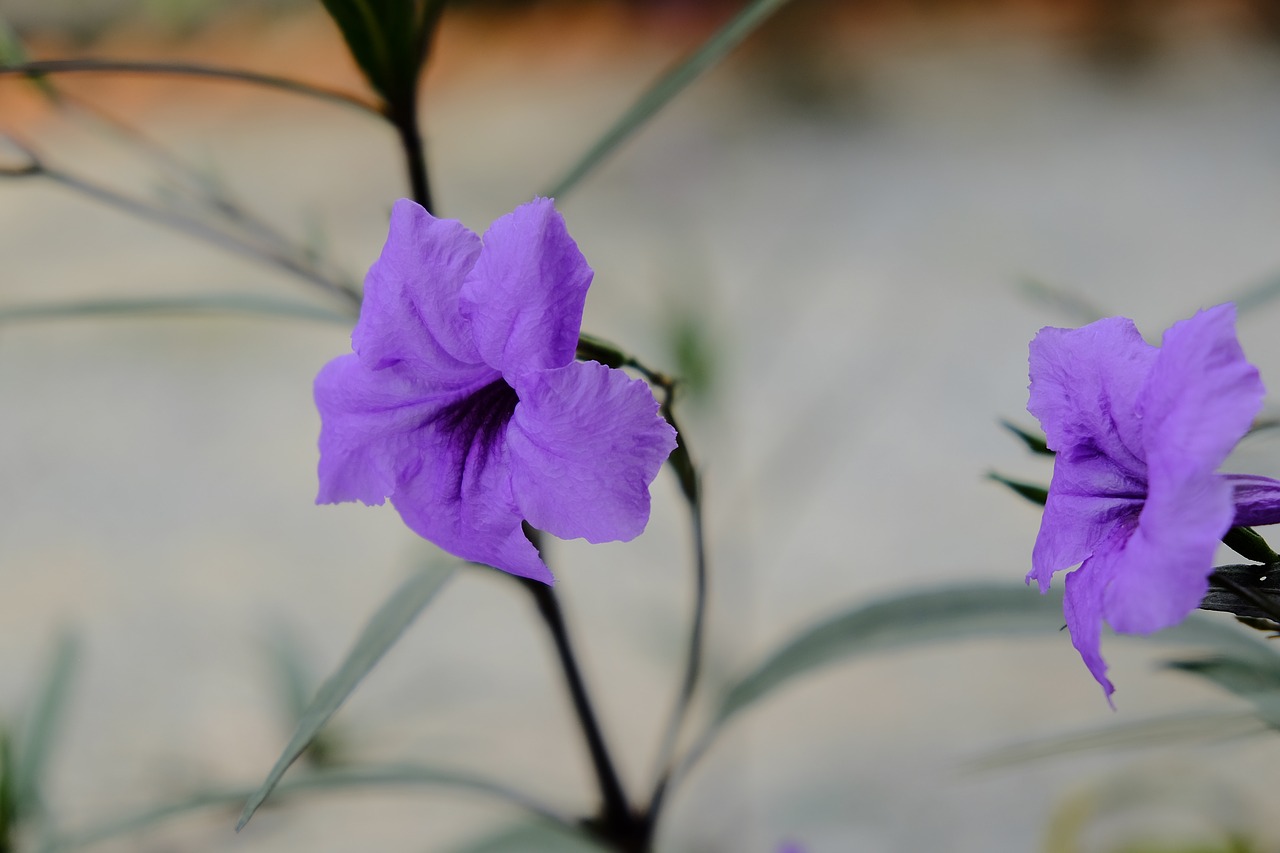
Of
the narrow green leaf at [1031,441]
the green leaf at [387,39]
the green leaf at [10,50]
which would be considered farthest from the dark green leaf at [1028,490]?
the green leaf at [10,50]

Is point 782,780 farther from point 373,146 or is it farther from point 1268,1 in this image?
point 1268,1

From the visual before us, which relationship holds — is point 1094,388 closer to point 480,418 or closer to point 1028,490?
point 1028,490

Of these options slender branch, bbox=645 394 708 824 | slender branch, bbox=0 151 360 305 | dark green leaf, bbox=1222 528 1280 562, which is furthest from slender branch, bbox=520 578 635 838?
dark green leaf, bbox=1222 528 1280 562

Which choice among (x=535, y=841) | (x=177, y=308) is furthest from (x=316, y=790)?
(x=177, y=308)

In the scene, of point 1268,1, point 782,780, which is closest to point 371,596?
point 782,780

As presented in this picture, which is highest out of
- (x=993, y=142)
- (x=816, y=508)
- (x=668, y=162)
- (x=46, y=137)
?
(x=993, y=142)

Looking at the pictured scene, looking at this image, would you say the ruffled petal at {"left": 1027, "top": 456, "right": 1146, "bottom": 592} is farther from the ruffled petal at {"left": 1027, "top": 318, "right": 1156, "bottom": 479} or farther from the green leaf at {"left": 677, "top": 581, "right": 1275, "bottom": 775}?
the green leaf at {"left": 677, "top": 581, "right": 1275, "bottom": 775}
